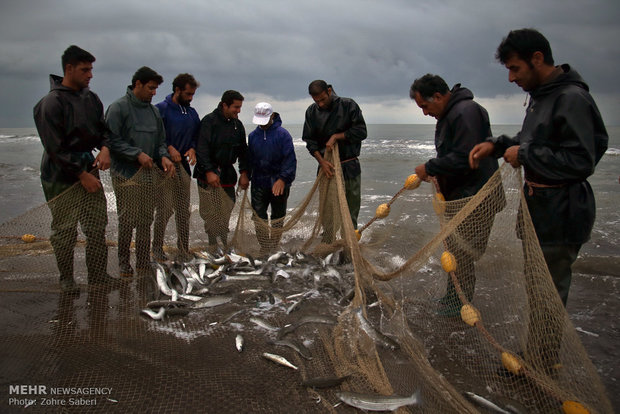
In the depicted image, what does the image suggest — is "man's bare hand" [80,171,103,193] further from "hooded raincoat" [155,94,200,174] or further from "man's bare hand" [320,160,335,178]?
"man's bare hand" [320,160,335,178]

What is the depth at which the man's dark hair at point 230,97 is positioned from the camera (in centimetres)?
704

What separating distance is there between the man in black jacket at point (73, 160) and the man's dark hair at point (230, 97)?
2.02m

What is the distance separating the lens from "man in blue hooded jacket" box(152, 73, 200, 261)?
6.71 meters

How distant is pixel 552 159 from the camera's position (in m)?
3.28

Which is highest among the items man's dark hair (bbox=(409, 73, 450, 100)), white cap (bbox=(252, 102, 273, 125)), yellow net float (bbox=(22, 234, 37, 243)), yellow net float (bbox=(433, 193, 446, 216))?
man's dark hair (bbox=(409, 73, 450, 100))

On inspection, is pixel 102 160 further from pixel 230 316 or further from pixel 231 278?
pixel 230 316

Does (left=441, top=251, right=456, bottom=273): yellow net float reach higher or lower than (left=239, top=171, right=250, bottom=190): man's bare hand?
lower

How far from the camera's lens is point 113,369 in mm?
3771

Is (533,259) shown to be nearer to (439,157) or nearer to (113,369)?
(439,157)

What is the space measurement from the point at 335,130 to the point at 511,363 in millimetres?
4512

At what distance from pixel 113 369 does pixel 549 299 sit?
12.6ft

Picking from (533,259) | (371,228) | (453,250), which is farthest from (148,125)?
(371,228)

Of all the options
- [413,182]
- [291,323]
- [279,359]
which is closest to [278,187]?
[413,182]

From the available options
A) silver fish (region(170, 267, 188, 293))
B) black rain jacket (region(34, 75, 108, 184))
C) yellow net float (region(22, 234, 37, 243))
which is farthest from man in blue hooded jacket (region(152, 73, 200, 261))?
yellow net float (region(22, 234, 37, 243))
